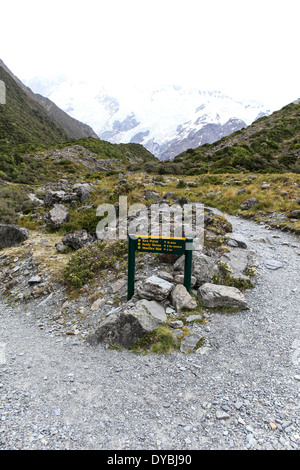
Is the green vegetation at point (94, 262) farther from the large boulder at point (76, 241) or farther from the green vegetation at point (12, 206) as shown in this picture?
the green vegetation at point (12, 206)

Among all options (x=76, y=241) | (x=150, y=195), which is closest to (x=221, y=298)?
(x=76, y=241)

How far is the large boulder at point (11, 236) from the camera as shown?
10.8 metres

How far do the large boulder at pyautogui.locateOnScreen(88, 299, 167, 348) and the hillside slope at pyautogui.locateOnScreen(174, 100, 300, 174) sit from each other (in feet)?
85.6

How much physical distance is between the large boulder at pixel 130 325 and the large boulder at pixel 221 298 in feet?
3.85

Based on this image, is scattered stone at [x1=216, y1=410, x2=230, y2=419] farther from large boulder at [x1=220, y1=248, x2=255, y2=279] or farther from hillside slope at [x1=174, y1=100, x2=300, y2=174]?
hillside slope at [x1=174, y1=100, x2=300, y2=174]

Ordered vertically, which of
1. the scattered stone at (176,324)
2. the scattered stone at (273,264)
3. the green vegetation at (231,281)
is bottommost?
the scattered stone at (176,324)

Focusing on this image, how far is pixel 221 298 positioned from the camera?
5.98m

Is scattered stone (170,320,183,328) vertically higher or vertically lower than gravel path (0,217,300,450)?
higher

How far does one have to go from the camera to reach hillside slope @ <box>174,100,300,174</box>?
29878 mm

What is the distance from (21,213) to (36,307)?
1021 cm

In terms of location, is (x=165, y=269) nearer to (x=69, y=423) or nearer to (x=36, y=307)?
(x=36, y=307)

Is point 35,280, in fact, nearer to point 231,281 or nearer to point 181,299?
point 181,299

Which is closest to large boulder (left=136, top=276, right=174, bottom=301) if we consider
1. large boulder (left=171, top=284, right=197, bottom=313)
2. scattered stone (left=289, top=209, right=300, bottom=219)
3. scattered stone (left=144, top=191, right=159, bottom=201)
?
large boulder (left=171, top=284, right=197, bottom=313)

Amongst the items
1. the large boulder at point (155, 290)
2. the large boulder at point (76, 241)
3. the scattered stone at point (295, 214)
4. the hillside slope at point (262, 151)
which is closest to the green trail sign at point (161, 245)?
the large boulder at point (155, 290)
